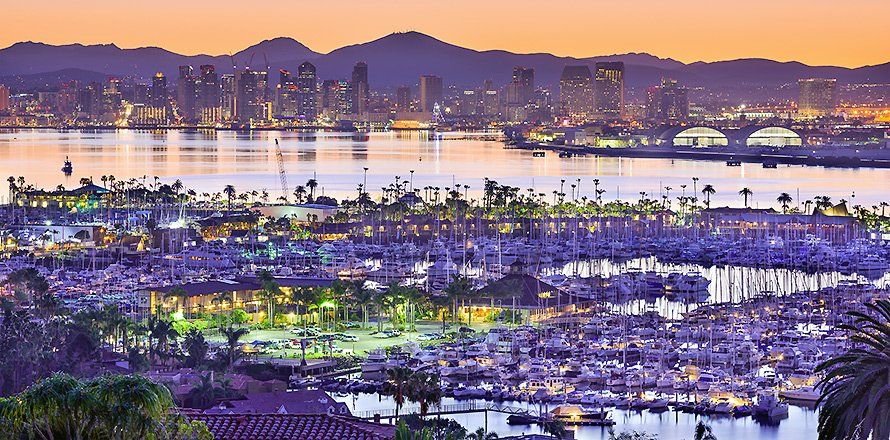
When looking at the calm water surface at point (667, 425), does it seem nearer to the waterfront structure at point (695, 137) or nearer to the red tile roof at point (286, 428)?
the red tile roof at point (286, 428)

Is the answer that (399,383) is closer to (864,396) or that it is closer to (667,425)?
(667,425)

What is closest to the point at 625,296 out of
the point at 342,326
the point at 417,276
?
the point at 417,276

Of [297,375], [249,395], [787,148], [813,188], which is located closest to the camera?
[249,395]

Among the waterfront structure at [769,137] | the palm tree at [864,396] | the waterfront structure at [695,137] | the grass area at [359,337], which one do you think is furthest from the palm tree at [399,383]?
the waterfront structure at [695,137]

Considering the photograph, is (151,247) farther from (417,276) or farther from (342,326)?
(342,326)

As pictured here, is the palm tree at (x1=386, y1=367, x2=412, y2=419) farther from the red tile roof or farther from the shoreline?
the shoreline

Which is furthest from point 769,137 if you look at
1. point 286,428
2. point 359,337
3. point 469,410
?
point 286,428
